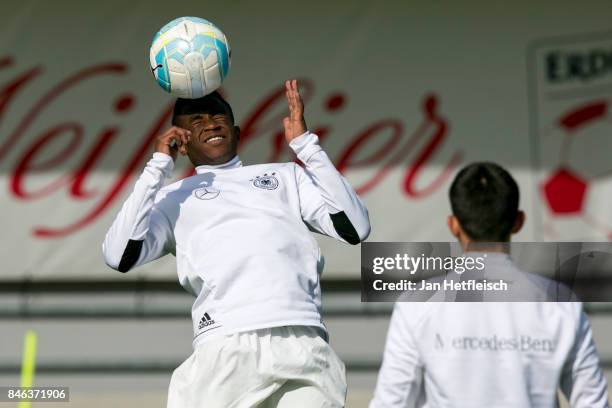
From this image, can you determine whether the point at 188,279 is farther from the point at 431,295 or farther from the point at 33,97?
the point at 33,97

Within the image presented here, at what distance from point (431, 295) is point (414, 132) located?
170 inches

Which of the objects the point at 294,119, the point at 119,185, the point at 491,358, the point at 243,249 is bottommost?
the point at 491,358

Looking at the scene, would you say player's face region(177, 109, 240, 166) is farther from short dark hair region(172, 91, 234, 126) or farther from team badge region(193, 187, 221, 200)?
team badge region(193, 187, 221, 200)

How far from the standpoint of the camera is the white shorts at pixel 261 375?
396 centimetres

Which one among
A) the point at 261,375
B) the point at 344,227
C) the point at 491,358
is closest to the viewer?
the point at 491,358

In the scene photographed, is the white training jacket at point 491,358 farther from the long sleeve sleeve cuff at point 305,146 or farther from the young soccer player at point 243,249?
the long sleeve sleeve cuff at point 305,146

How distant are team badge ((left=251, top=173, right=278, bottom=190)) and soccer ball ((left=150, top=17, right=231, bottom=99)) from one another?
1.39 ft

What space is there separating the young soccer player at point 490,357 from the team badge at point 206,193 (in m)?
1.24

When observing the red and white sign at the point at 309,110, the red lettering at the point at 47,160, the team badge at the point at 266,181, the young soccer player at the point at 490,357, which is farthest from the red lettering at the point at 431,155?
the young soccer player at the point at 490,357

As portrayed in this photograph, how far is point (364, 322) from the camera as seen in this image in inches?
311

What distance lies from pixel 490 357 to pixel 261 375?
40.4 inches

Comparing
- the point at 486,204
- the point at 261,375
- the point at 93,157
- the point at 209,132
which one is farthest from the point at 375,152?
the point at 486,204

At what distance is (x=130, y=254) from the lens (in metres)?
4.20

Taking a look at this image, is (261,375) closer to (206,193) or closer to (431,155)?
(206,193)
